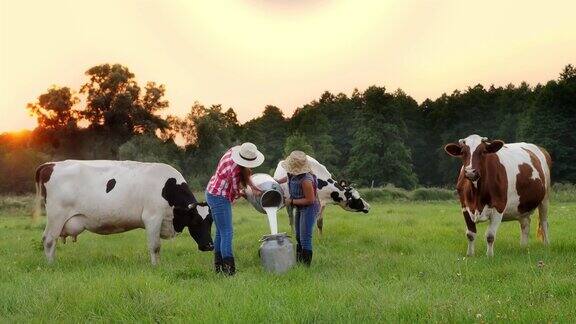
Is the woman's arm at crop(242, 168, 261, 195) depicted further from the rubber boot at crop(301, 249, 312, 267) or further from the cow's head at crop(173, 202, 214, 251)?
the cow's head at crop(173, 202, 214, 251)

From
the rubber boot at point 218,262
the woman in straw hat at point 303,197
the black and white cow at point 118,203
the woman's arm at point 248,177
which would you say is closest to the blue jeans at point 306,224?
the woman in straw hat at point 303,197

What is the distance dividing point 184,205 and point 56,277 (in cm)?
320

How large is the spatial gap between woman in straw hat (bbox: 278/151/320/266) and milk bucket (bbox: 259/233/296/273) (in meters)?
0.70

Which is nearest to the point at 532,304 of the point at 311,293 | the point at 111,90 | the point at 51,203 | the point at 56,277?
the point at 311,293

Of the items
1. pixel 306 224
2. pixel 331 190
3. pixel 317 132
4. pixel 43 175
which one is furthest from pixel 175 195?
pixel 317 132

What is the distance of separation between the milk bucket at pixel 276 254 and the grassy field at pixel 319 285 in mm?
223

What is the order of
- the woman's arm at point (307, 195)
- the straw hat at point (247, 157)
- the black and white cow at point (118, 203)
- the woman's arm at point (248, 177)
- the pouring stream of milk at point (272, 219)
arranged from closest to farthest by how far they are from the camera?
the straw hat at point (247, 157), the woman's arm at point (248, 177), the pouring stream of milk at point (272, 219), the woman's arm at point (307, 195), the black and white cow at point (118, 203)

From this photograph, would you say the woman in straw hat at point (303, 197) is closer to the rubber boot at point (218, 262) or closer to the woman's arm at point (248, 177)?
the woman's arm at point (248, 177)

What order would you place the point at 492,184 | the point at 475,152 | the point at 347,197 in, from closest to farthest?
the point at 475,152
the point at 492,184
the point at 347,197

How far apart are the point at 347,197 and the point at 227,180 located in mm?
7539

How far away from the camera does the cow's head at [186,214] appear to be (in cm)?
1143

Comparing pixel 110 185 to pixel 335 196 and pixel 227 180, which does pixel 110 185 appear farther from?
pixel 335 196

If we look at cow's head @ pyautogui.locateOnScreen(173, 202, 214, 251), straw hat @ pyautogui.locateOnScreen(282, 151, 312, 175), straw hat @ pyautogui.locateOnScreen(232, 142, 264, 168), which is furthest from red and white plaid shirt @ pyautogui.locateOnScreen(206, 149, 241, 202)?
cow's head @ pyautogui.locateOnScreen(173, 202, 214, 251)

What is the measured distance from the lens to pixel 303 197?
9719mm
